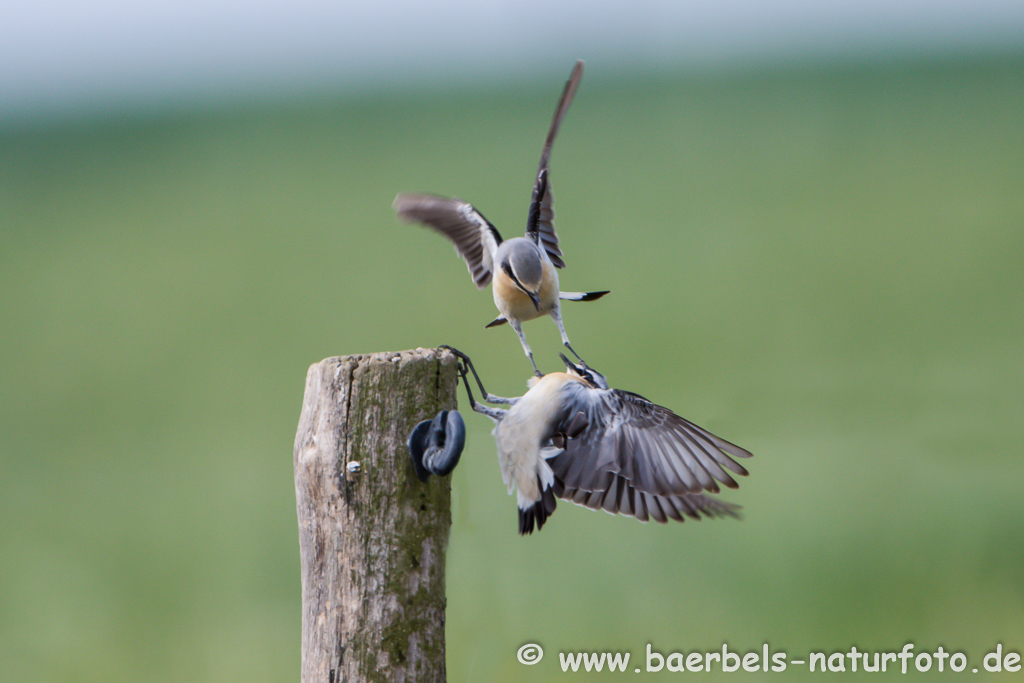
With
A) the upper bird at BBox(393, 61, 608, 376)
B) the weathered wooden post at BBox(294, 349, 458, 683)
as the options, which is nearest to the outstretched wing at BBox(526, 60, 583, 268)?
the upper bird at BBox(393, 61, 608, 376)

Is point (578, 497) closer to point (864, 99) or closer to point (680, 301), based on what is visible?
point (680, 301)

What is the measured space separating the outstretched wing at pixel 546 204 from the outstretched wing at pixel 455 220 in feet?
1.02

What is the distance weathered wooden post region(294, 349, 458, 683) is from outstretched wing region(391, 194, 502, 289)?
1393 millimetres

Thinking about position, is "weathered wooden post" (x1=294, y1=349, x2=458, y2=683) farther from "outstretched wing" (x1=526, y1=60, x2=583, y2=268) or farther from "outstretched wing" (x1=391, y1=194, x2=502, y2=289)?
"outstretched wing" (x1=391, y1=194, x2=502, y2=289)

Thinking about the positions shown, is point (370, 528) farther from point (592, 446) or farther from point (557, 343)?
point (557, 343)

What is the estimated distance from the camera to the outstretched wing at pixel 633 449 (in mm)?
3084

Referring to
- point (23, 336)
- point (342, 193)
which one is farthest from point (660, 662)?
point (342, 193)

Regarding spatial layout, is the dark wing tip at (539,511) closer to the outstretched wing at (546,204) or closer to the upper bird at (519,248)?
the upper bird at (519,248)

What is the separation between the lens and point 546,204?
Result: 3754 mm

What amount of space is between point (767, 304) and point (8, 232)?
13477 mm

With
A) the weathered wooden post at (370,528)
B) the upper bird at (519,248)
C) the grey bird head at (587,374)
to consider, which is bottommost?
the weathered wooden post at (370,528)

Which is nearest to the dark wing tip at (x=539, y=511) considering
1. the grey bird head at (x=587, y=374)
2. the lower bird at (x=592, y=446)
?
the lower bird at (x=592, y=446)

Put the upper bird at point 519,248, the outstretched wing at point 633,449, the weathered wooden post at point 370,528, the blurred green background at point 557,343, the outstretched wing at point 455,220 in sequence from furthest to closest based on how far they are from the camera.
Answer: the blurred green background at point 557,343 < the outstretched wing at point 455,220 < the upper bird at point 519,248 < the outstretched wing at point 633,449 < the weathered wooden post at point 370,528

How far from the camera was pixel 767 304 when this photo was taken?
11305mm
